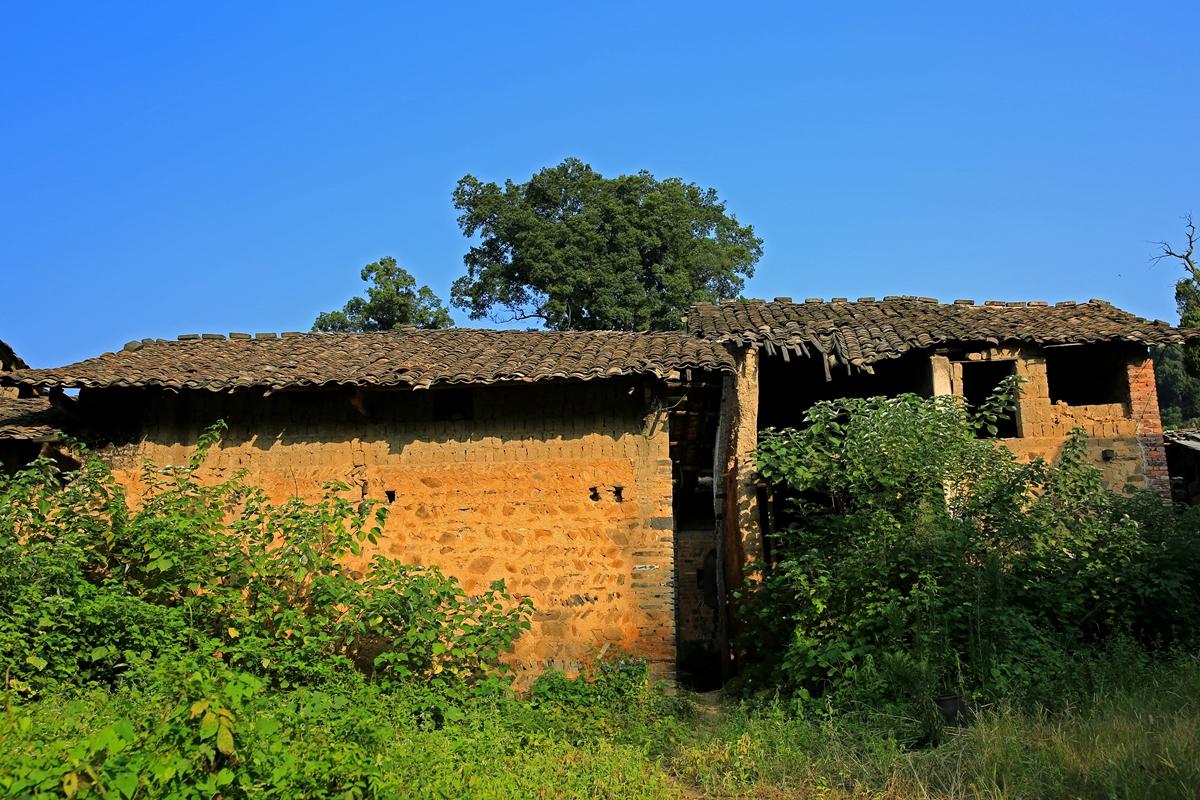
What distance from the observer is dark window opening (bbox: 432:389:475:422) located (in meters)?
12.8

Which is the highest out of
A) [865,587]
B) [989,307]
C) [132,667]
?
[989,307]

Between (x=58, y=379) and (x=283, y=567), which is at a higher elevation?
(x=58, y=379)

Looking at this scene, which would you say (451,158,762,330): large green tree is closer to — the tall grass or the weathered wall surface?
the weathered wall surface

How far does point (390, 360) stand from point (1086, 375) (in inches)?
433

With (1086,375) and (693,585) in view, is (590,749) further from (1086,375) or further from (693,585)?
(1086,375)

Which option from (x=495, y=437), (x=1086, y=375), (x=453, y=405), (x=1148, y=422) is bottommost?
(x=495, y=437)

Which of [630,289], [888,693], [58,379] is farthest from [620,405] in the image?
[630,289]

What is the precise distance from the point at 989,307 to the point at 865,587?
25.7 feet

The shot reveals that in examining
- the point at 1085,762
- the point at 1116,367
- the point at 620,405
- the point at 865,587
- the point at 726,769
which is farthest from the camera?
the point at 1116,367

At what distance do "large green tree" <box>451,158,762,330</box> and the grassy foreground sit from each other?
55.8 ft

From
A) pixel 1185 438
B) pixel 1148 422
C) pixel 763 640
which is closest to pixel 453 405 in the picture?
pixel 763 640

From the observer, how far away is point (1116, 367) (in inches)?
647

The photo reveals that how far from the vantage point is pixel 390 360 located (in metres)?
13.3

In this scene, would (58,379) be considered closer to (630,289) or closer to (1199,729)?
(1199,729)
